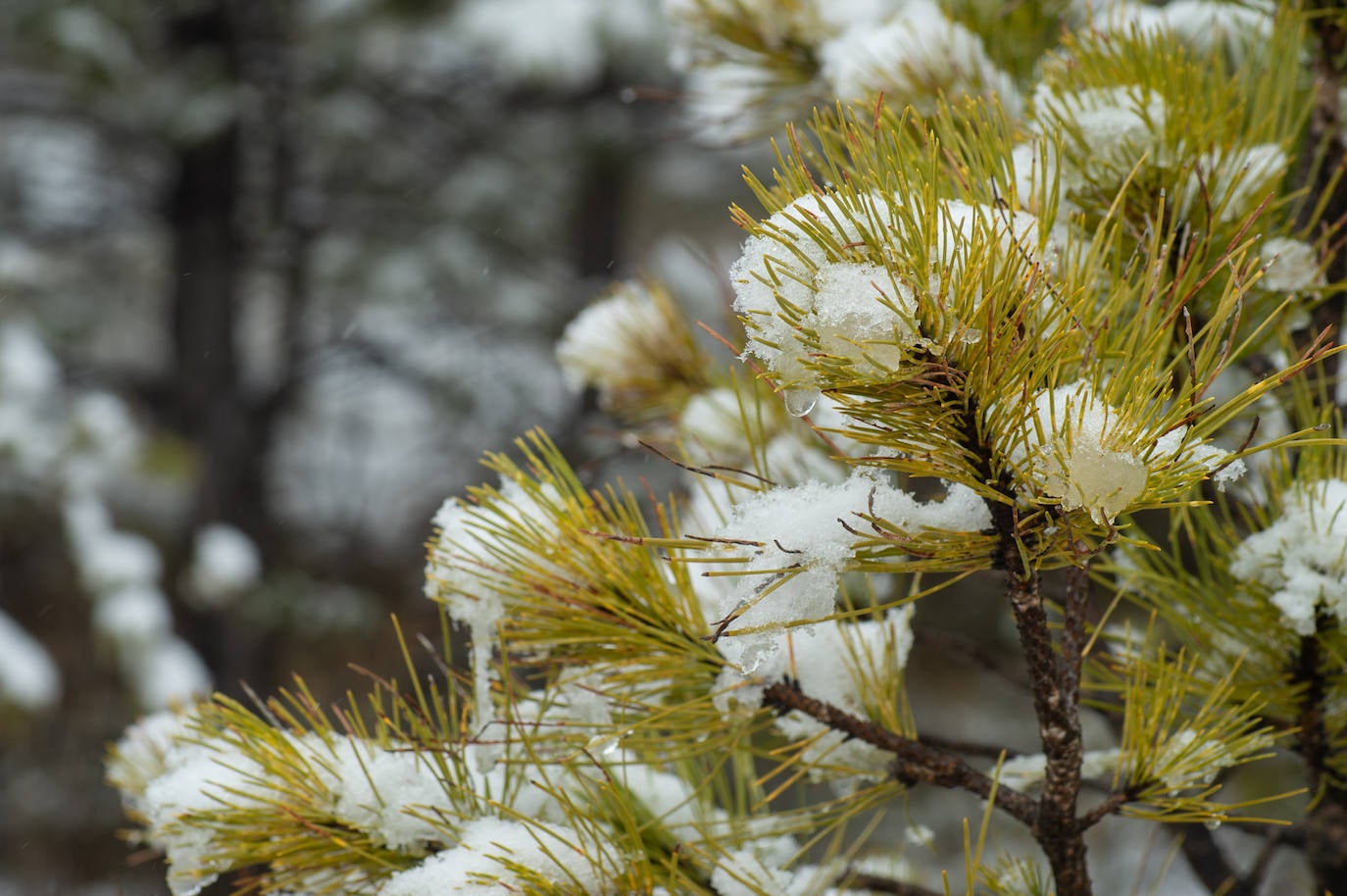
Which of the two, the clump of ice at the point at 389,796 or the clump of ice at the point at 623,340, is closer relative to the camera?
the clump of ice at the point at 389,796

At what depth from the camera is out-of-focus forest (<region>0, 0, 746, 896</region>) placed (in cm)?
336

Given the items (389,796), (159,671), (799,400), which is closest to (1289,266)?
(799,400)

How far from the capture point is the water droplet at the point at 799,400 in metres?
0.46

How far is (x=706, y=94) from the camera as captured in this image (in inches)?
47.1

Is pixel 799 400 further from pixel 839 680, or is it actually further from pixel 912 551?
pixel 839 680

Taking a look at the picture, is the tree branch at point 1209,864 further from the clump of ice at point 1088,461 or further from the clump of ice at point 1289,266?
the clump of ice at point 1088,461

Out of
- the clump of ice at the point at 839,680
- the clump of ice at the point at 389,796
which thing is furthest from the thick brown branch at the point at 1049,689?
the clump of ice at the point at 389,796

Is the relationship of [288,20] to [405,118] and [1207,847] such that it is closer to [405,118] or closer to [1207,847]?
[405,118]

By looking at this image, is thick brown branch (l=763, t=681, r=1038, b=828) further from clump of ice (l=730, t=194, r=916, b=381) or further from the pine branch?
clump of ice (l=730, t=194, r=916, b=381)

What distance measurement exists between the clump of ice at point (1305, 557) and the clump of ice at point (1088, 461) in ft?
0.90

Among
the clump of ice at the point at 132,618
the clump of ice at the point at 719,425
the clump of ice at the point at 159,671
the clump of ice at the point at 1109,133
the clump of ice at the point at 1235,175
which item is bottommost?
the clump of ice at the point at 159,671

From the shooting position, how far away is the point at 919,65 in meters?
0.98

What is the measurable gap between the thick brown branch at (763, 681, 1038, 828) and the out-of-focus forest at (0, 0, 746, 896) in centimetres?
274

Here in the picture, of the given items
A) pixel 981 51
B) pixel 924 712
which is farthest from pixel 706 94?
pixel 924 712
